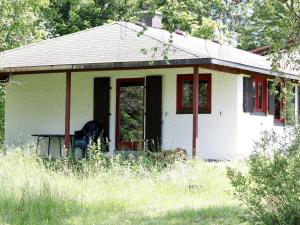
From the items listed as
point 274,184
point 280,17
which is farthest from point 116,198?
point 274,184

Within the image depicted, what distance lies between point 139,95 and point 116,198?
7939mm

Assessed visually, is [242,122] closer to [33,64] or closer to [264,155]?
[33,64]

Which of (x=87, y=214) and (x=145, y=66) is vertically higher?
(x=145, y=66)

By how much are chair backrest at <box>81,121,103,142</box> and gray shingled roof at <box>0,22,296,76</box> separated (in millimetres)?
2089

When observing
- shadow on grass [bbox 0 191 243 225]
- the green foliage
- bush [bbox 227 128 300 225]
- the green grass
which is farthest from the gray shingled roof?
→ bush [bbox 227 128 300 225]

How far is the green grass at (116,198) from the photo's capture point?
725 centimetres

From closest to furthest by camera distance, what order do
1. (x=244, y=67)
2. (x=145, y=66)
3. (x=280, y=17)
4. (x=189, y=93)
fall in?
(x=280, y=17), (x=145, y=66), (x=244, y=67), (x=189, y=93)

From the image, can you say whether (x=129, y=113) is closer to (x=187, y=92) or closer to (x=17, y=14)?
(x=187, y=92)

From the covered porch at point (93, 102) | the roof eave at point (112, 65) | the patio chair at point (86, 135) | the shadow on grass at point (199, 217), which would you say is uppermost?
the roof eave at point (112, 65)

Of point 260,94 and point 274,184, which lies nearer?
point 274,184

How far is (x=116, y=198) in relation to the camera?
27.8 ft

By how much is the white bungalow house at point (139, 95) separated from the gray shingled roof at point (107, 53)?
30 mm

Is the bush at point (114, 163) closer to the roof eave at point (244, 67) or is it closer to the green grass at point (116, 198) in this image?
the green grass at point (116, 198)

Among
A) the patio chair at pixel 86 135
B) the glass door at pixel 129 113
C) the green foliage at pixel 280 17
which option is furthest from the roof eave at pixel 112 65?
the green foliage at pixel 280 17
